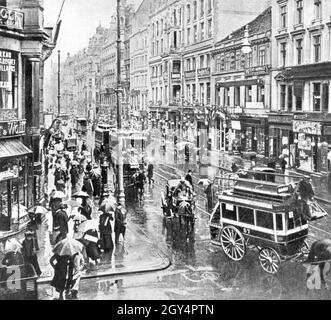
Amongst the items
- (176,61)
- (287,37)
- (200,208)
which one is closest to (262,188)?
(200,208)

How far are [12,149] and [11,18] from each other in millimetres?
4604

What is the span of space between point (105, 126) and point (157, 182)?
5.01m

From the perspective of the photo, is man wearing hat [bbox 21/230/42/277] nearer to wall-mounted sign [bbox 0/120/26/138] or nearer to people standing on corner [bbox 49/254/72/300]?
people standing on corner [bbox 49/254/72/300]

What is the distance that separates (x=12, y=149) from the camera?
1667 cm

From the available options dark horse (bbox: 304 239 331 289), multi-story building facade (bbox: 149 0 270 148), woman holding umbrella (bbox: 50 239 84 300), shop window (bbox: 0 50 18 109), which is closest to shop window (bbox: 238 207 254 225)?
dark horse (bbox: 304 239 331 289)

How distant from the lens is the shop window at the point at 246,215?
13.0 m

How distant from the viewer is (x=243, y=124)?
61.8ft

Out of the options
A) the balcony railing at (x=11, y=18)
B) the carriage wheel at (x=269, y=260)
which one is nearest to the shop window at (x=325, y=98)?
the carriage wheel at (x=269, y=260)

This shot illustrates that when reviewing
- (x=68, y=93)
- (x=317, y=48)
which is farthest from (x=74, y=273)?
(x=317, y=48)

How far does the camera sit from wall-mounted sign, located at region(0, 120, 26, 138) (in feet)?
53.8

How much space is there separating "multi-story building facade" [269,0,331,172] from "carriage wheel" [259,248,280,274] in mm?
7504

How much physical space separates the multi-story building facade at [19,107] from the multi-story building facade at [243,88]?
23.8 feet
